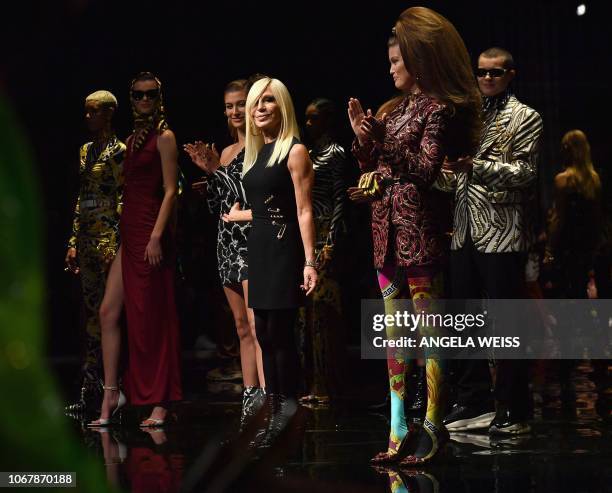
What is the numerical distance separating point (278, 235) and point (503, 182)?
36.9 inches

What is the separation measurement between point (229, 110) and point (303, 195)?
4.25 feet

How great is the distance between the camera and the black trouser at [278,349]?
4.23m

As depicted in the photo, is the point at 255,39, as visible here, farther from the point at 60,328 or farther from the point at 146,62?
the point at 60,328

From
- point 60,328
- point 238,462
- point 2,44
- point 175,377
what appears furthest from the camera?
point 60,328

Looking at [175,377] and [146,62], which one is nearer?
[175,377]

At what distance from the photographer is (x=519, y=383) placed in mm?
4547

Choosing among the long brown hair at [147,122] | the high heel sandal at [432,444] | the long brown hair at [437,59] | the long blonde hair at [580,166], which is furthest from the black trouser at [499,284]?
the long blonde hair at [580,166]

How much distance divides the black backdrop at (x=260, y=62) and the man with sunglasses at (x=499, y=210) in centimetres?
476

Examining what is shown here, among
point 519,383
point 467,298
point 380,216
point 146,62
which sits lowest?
point 519,383

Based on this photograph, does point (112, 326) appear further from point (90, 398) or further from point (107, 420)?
point (90, 398)

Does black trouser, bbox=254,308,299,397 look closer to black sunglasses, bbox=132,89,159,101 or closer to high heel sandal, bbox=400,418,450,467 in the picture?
high heel sandal, bbox=400,418,450,467

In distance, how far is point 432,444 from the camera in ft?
12.6

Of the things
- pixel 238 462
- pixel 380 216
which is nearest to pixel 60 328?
pixel 380 216

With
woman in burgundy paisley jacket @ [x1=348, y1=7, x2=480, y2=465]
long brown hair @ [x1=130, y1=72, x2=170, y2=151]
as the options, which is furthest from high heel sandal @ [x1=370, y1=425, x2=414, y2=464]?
long brown hair @ [x1=130, y1=72, x2=170, y2=151]
